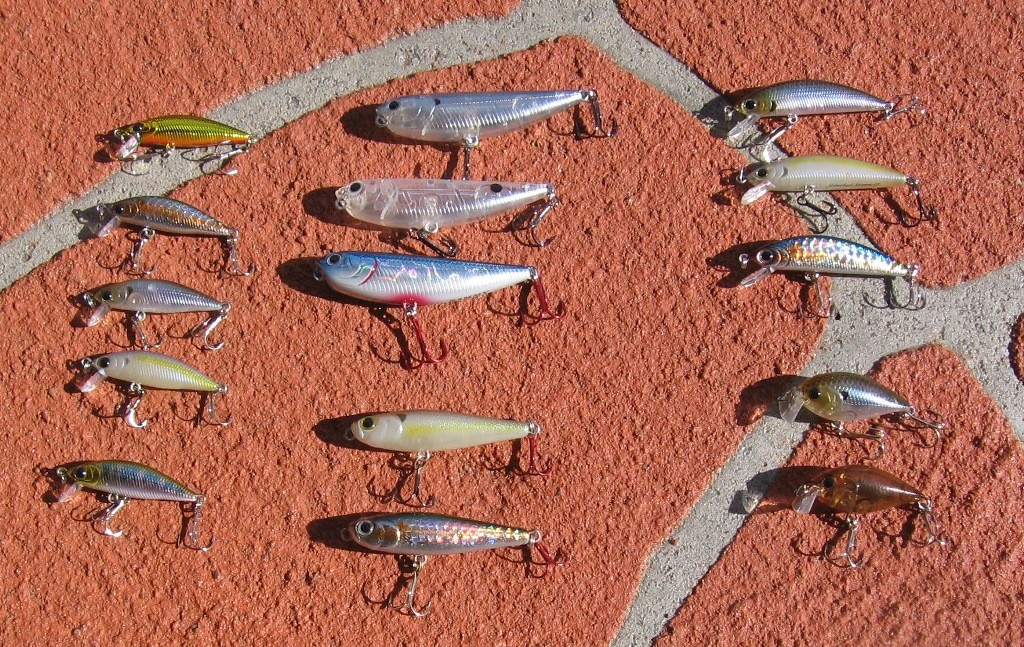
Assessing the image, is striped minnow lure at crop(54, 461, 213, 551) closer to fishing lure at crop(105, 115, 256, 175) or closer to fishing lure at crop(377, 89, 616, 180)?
fishing lure at crop(105, 115, 256, 175)

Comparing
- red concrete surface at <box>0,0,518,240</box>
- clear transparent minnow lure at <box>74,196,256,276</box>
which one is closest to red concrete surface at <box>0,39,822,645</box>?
clear transparent minnow lure at <box>74,196,256,276</box>

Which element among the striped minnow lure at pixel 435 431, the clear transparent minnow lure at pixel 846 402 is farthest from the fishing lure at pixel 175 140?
the clear transparent minnow lure at pixel 846 402

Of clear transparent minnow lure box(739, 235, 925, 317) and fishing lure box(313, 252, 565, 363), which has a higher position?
fishing lure box(313, 252, 565, 363)

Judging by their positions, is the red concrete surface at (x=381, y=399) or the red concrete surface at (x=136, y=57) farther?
the red concrete surface at (x=136, y=57)

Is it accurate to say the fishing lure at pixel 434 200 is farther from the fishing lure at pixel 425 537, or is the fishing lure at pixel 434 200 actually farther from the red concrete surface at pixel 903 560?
the red concrete surface at pixel 903 560

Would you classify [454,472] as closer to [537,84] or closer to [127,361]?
[127,361]

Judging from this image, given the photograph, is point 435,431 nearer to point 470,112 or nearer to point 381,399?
point 381,399
